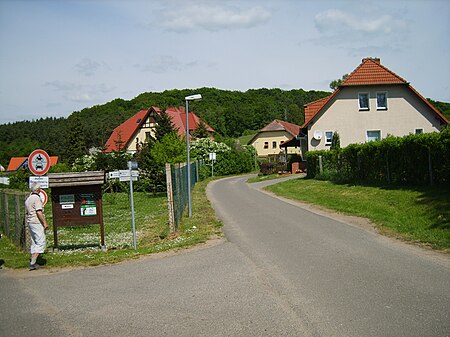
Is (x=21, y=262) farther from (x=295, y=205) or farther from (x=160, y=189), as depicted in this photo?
(x=160, y=189)

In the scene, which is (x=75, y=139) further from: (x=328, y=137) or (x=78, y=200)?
(x=78, y=200)

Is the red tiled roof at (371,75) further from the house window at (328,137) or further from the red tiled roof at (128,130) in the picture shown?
the red tiled roof at (128,130)

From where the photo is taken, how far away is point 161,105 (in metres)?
85.4

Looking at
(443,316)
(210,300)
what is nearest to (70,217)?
(210,300)

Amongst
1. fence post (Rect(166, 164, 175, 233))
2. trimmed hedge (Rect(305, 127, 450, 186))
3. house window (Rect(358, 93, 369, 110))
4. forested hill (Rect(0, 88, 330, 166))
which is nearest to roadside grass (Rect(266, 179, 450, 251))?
trimmed hedge (Rect(305, 127, 450, 186))

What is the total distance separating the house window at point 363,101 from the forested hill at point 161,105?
53.9 metres

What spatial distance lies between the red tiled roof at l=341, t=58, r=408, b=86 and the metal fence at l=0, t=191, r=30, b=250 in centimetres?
2923

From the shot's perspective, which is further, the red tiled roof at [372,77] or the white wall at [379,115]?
the white wall at [379,115]

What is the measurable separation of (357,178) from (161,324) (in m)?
19.4

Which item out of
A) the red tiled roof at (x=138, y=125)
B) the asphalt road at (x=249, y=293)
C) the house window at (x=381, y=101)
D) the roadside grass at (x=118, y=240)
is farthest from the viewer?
the red tiled roof at (x=138, y=125)

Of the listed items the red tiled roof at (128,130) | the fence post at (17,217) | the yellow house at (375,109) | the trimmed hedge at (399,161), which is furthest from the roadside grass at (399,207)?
the red tiled roof at (128,130)

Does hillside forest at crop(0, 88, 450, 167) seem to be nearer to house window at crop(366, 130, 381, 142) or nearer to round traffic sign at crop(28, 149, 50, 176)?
house window at crop(366, 130, 381, 142)

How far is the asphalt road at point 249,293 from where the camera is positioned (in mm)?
5602

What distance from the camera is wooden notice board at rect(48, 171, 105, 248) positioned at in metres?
12.0
